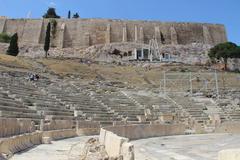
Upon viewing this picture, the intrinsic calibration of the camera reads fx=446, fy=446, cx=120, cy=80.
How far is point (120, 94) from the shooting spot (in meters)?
37.9

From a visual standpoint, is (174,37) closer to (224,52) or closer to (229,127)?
(224,52)

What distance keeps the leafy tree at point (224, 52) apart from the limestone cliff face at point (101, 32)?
17200 millimetres

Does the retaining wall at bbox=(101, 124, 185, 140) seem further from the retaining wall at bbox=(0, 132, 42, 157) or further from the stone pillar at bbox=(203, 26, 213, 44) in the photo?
the stone pillar at bbox=(203, 26, 213, 44)

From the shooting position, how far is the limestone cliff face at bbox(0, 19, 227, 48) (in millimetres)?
86688

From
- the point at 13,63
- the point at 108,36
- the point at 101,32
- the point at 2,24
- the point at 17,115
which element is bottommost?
the point at 17,115

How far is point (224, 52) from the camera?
227ft

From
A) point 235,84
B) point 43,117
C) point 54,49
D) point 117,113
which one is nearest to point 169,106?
point 117,113

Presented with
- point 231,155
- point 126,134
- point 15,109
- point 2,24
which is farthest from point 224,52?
point 231,155

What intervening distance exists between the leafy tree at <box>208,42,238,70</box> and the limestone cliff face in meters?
17.2

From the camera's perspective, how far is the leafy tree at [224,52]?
68738mm

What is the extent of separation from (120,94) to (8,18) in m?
59.8

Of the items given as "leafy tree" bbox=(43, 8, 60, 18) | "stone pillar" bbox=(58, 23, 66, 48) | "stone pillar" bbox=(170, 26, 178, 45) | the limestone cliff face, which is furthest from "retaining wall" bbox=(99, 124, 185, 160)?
"leafy tree" bbox=(43, 8, 60, 18)

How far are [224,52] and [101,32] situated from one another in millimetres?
28116

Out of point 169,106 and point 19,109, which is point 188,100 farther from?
point 19,109
